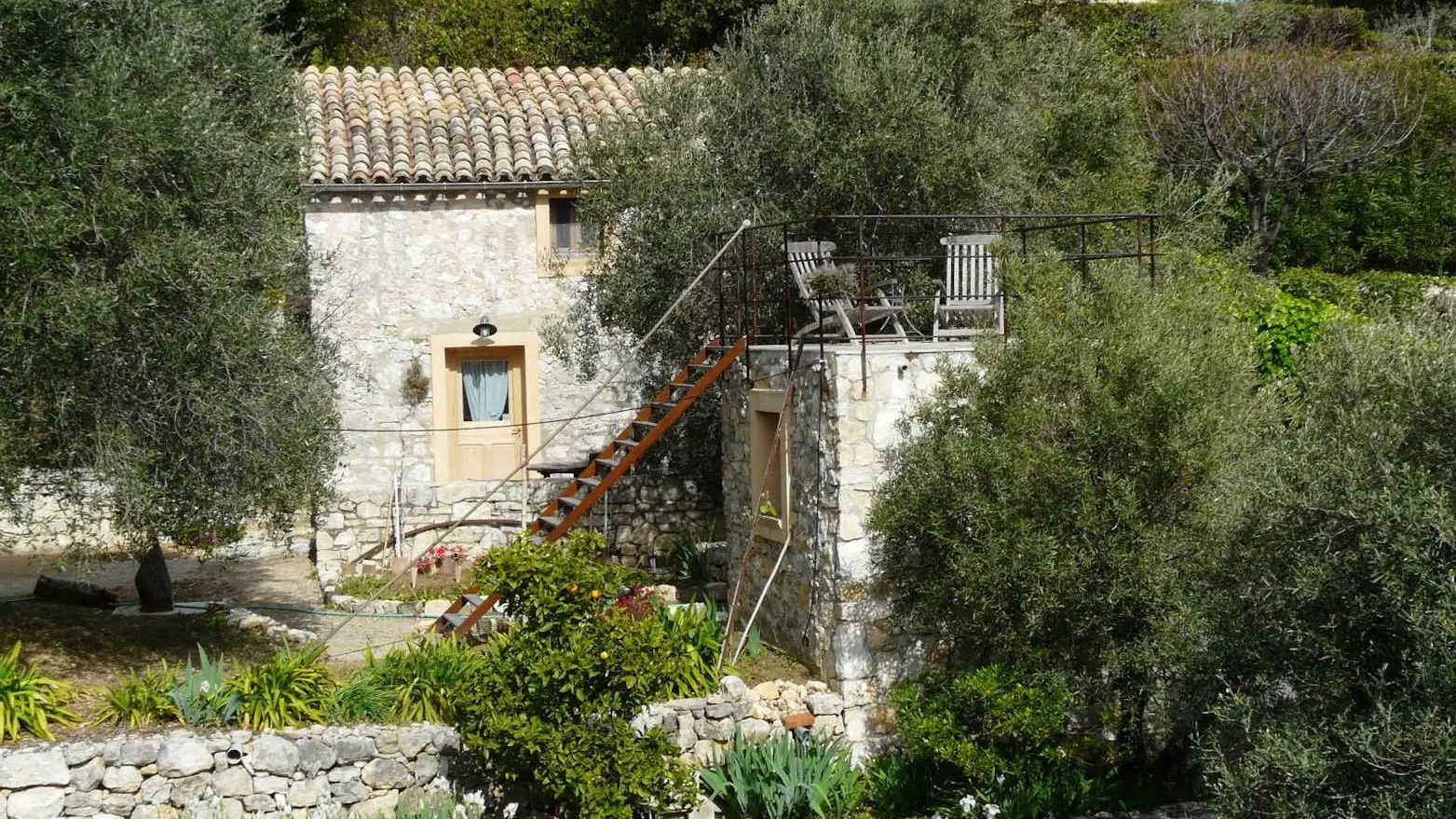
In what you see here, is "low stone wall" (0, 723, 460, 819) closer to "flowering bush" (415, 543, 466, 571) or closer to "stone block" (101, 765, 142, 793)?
"stone block" (101, 765, 142, 793)

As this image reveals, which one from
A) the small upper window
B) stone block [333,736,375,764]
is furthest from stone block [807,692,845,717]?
the small upper window

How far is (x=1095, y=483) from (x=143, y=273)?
6.61 meters

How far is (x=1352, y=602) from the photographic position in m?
6.40

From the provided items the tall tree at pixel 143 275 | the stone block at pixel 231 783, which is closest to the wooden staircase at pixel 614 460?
the tall tree at pixel 143 275

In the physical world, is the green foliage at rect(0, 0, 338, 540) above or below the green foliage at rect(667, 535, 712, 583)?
above

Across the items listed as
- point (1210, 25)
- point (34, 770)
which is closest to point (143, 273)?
point (34, 770)

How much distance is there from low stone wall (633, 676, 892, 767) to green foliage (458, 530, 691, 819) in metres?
0.92

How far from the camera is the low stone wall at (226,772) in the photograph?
8.31 metres

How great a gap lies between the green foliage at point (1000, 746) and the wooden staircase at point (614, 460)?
3.41 m

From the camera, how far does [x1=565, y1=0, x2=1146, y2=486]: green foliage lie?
12594 millimetres

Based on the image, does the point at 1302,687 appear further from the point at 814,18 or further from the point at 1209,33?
the point at 1209,33

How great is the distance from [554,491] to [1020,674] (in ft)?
28.3

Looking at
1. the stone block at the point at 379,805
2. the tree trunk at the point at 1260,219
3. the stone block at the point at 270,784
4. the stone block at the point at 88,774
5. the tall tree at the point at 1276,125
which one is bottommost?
the stone block at the point at 379,805

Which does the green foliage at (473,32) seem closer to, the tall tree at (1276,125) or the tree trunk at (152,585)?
the tall tree at (1276,125)
